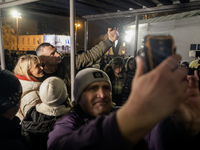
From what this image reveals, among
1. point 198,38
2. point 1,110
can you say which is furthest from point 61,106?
point 198,38

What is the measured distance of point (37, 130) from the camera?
1.53 m

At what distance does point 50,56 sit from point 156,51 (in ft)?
8.51

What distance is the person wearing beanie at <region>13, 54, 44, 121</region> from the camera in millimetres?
1913

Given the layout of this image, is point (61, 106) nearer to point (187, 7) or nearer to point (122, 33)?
point (122, 33)

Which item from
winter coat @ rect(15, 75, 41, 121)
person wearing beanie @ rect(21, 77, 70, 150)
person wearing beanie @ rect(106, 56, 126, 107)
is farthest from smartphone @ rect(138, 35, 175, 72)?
person wearing beanie @ rect(106, 56, 126, 107)

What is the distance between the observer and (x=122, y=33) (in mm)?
2998

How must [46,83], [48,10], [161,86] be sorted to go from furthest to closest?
1. [48,10]
2. [46,83]
3. [161,86]

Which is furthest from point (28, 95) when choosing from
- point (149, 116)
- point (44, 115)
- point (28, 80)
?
point (149, 116)

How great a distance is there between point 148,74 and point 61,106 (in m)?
1.41

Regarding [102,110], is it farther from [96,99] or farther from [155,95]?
[155,95]

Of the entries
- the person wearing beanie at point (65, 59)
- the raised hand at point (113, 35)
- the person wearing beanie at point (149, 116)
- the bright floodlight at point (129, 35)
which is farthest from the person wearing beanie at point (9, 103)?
the bright floodlight at point (129, 35)

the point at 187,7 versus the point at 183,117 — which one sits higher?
the point at 187,7

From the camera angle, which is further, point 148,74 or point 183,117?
point 183,117

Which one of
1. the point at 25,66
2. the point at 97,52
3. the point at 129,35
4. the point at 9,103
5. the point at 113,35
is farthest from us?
the point at 129,35
